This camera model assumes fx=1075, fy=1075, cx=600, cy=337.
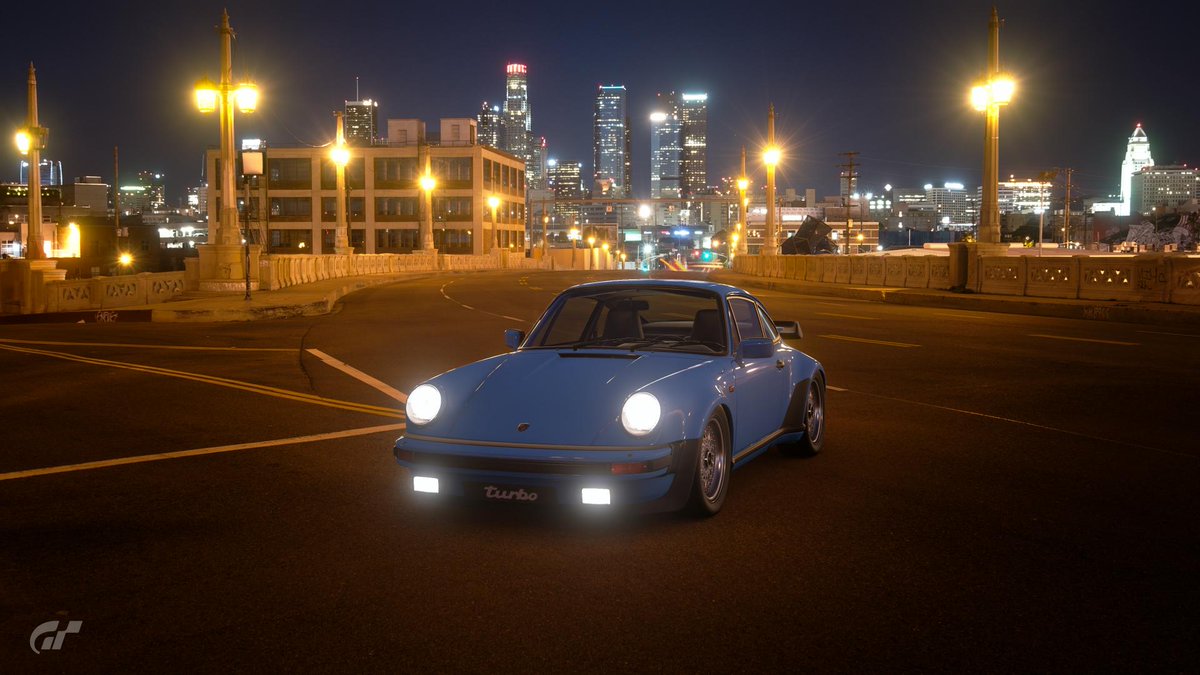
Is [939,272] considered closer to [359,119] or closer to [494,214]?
[494,214]

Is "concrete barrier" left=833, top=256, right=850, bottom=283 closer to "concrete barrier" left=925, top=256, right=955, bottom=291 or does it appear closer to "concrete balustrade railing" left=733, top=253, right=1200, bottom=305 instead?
"concrete balustrade railing" left=733, top=253, right=1200, bottom=305

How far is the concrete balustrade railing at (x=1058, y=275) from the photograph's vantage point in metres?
24.4

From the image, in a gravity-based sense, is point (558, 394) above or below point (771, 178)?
below

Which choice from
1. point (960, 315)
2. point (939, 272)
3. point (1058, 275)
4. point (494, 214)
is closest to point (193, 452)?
point (960, 315)

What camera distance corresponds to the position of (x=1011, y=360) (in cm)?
1480

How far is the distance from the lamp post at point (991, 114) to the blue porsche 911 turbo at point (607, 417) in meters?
24.0

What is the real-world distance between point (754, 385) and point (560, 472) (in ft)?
6.37

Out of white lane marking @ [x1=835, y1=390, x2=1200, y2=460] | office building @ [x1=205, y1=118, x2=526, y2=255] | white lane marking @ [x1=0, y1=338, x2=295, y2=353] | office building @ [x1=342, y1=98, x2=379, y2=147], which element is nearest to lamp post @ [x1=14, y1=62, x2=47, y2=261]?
white lane marking @ [x1=0, y1=338, x2=295, y2=353]

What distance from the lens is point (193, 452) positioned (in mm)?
8438

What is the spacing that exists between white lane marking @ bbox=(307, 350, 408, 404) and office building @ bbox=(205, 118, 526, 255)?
9401 centimetres

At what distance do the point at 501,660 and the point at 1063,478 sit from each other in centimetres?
489

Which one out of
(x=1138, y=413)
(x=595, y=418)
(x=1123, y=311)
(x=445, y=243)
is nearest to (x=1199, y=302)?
(x=1123, y=311)

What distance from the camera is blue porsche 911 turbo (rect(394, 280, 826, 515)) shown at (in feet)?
18.1

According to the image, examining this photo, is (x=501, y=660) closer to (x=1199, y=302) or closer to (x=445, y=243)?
(x=1199, y=302)
